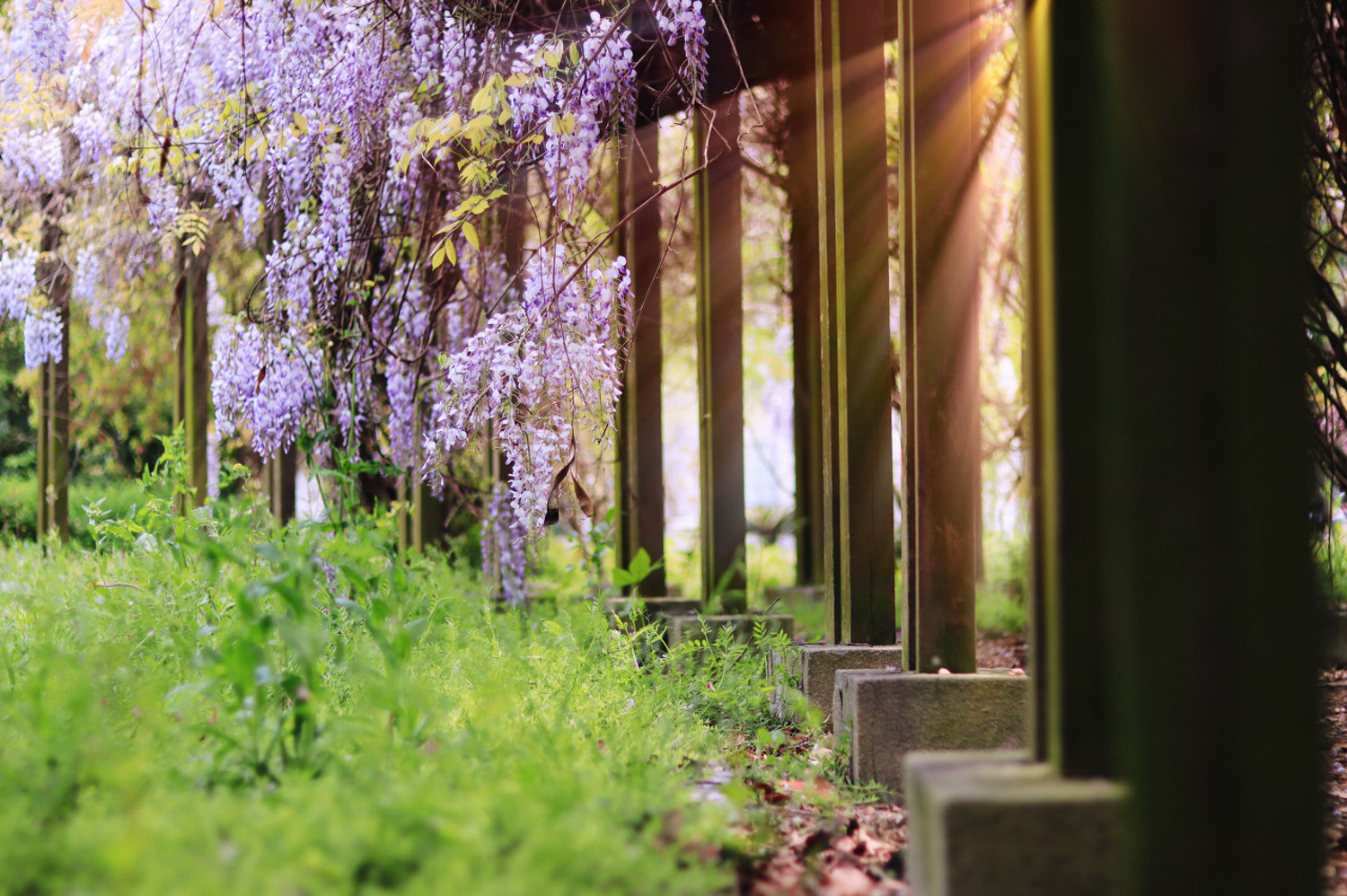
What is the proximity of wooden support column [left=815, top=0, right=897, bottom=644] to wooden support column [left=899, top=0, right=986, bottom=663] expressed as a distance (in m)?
0.50

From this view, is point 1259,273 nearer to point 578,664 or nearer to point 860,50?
point 578,664

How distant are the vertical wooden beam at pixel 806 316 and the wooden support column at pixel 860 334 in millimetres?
1580

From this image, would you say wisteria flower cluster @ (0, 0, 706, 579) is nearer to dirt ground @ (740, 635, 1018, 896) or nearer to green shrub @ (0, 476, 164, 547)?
dirt ground @ (740, 635, 1018, 896)

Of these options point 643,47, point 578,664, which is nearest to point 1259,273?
point 578,664

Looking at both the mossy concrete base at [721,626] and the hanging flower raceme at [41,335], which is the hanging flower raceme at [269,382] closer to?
the mossy concrete base at [721,626]

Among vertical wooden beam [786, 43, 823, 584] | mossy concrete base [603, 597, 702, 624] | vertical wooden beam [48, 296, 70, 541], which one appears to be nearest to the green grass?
mossy concrete base [603, 597, 702, 624]

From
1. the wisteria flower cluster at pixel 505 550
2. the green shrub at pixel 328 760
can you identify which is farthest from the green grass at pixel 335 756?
the wisteria flower cluster at pixel 505 550

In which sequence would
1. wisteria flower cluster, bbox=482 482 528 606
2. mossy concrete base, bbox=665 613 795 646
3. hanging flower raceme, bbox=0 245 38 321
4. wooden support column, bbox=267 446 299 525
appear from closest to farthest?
mossy concrete base, bbox=665 613 795 646 → wisteria flower cluster, bbox=482 482 528 606 → wooden support column, bbox=267 446 299 525 → hanging flower raceme, bbox=0 245 38 321

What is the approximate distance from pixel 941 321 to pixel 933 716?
3.26ft

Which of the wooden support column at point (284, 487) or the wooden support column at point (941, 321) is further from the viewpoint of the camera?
the wooden support column at point (284, 487)

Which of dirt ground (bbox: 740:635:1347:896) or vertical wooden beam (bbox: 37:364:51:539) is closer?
dirt ground (bbox: 740:635:1347:896)

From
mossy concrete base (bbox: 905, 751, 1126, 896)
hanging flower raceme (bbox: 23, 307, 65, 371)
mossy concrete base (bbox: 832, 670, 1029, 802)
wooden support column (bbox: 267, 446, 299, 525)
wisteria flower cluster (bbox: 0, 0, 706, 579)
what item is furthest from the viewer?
hanging flower raceme (bbox: 23, 307, 65, 371)

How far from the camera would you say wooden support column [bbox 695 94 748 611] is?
13.9 ft

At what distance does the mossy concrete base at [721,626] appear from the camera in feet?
12.5
